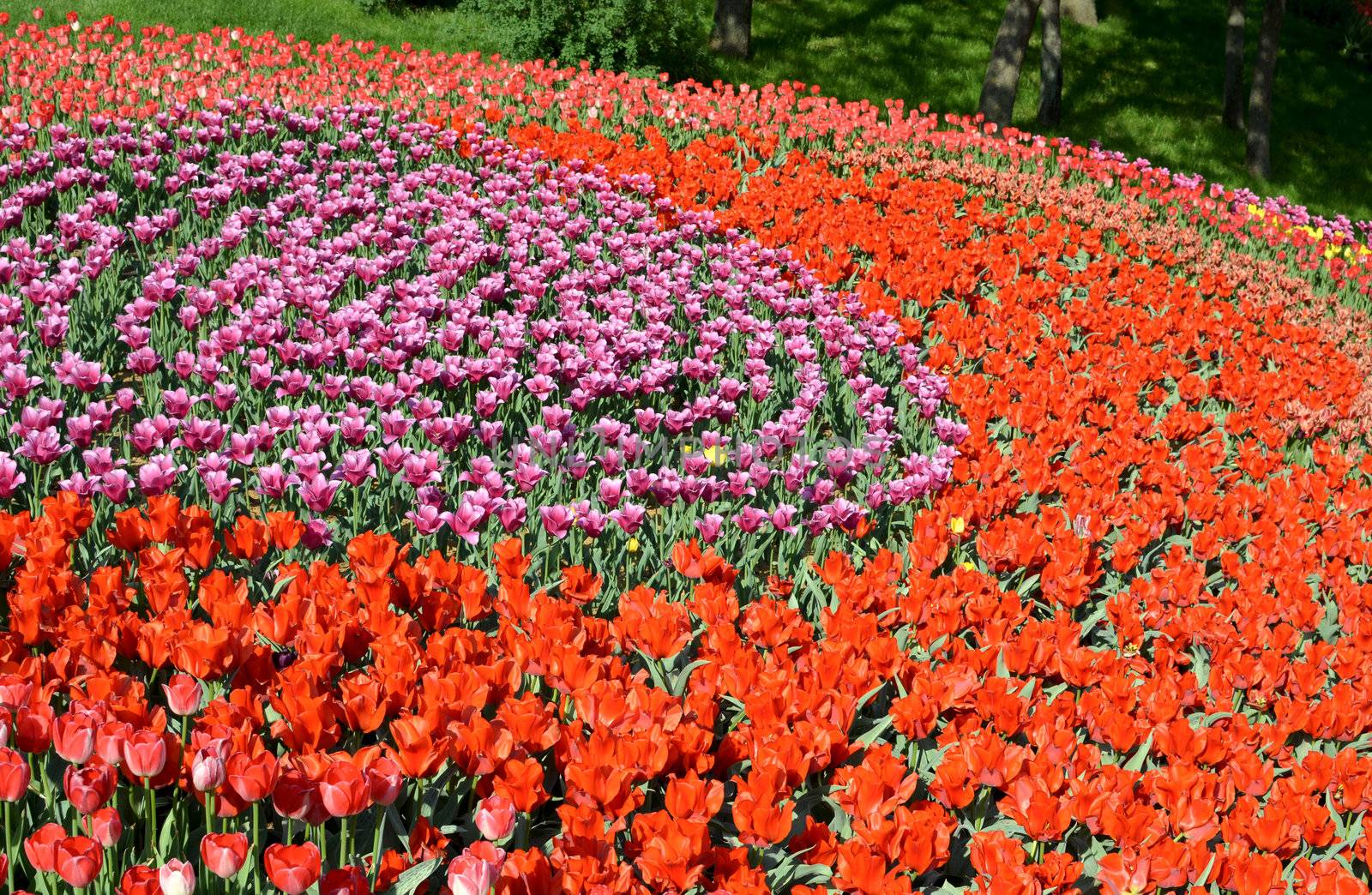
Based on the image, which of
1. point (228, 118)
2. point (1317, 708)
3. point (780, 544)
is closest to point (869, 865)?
point (1317, 708)

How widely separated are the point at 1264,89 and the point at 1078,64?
565cm

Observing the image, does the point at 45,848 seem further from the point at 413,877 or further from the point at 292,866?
the point at 413,877

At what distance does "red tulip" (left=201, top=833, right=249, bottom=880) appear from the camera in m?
1.85

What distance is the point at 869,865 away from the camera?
2191mm

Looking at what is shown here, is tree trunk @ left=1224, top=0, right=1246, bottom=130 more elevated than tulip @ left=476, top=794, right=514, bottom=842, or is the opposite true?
tree trunk @ left=1224, top=0, right=1246, bottom=130

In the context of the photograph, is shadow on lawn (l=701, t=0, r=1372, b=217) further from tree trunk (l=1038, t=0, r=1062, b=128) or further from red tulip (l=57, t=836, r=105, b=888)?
red tulip (l=57, t=836, r=105, b=888)

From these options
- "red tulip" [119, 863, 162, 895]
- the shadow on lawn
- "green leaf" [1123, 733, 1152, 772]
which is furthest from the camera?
the shadow on lawn

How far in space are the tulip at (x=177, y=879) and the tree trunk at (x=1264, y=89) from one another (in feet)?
45.4

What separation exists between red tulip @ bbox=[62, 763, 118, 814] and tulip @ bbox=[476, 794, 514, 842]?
24.4 inches

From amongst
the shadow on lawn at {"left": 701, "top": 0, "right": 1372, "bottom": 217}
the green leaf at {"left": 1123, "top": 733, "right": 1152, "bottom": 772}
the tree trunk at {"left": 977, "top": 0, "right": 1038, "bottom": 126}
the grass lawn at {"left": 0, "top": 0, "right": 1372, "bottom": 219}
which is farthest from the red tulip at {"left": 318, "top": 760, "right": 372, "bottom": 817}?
the shadow on lawn at {"left": 701, "top": 0, "right": 1372, "bottom": 217}

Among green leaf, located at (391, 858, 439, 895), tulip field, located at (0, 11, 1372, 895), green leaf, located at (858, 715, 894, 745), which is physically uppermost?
tulip field, located at (0, 11, 1372, 895)

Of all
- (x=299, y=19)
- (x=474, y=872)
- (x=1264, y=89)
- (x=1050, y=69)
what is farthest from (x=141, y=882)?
(x=1050, y=69)

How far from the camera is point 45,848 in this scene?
1.83 metres

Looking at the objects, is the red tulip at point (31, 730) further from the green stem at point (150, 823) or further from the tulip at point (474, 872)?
the tulip at point (474, 872)
